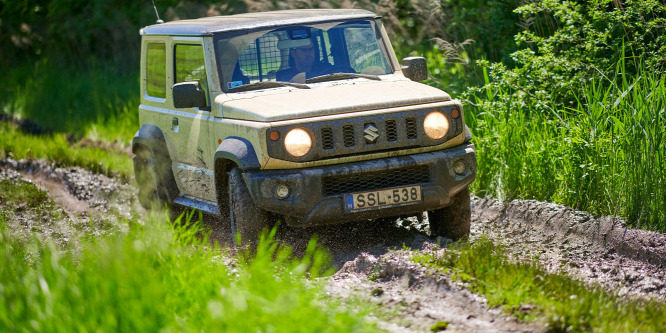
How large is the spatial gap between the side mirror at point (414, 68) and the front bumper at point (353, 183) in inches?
43.5

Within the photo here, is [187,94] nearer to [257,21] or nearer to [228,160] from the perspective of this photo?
[228,160]

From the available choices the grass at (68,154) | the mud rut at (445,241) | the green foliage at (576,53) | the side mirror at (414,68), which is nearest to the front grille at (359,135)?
the mud rut at (445,241)

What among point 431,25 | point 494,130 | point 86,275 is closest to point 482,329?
point 86,275

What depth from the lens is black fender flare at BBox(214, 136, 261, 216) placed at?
5836 mm

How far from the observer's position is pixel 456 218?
21.0 ft

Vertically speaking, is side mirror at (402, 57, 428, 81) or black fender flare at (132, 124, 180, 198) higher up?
side mirror at (402, 57, 428, 81)

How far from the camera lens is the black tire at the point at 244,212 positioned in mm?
5992

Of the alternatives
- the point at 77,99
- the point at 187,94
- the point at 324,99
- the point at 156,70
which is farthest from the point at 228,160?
the point at 77,99

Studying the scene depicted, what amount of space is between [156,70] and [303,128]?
8.12ft

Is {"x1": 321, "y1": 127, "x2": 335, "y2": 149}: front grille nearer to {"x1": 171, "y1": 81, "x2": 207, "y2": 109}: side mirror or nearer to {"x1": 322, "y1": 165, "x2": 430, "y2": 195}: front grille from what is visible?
{"x1": 322, "y1": 165, "x2": 430, "y2": 195}: front grille

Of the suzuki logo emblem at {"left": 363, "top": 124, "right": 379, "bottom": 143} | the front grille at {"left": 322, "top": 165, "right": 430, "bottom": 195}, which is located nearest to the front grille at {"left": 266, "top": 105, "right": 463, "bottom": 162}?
the suzuki logo emblem at {"left": 363, "top": 124, "right": 379, "bottom": 143}

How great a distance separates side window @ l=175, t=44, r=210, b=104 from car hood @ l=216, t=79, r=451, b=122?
1.40 feet

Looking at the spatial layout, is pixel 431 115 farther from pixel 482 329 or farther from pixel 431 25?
pixel 431 25

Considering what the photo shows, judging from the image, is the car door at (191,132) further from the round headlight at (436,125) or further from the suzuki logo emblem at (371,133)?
the round headlight at (436,125)
